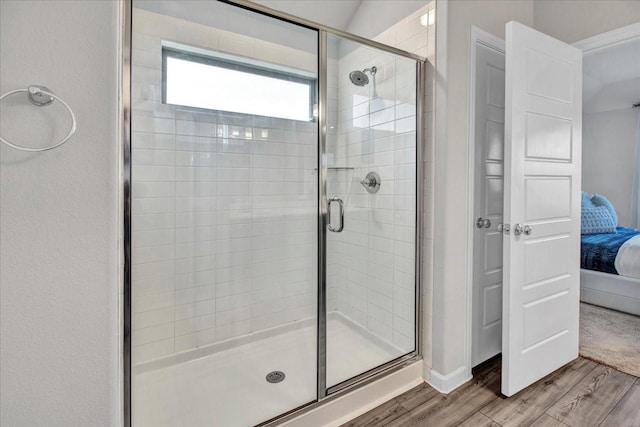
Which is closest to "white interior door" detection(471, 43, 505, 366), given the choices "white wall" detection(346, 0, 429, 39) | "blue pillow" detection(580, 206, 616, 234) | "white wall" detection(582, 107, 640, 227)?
"white wall" detection(346, 0, 429, 39)

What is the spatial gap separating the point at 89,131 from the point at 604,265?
13.7 ft

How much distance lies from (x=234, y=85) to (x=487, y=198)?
1.88 meters

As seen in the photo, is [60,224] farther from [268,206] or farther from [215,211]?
[268,206]

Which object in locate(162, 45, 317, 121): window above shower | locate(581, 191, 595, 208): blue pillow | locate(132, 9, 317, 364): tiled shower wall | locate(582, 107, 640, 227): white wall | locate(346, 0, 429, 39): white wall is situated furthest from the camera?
locate(582, 107, 640, 227): white wall

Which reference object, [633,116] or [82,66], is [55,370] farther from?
[633,116]

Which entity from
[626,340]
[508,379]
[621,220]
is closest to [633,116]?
[621,220]

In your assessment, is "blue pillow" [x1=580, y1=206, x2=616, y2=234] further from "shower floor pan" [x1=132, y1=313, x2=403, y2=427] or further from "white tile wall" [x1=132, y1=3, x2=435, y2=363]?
"shower floor pan" [x1=132, y1=313, x2=403, y2=427]

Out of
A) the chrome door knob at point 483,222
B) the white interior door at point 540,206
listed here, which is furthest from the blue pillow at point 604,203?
the chrome door knob at point 483,222

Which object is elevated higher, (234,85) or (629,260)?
(234,85)

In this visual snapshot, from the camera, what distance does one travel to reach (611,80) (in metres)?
4.12

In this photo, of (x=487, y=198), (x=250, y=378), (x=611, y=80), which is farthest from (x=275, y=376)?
(x=611, y=80)

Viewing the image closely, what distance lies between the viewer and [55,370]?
0.96 m

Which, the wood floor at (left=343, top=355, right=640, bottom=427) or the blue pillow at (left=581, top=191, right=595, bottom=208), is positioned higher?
the blue pillow at (left=581, top=191, right=595, bottom=208)

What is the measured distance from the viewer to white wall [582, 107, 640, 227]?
4.67 metres
